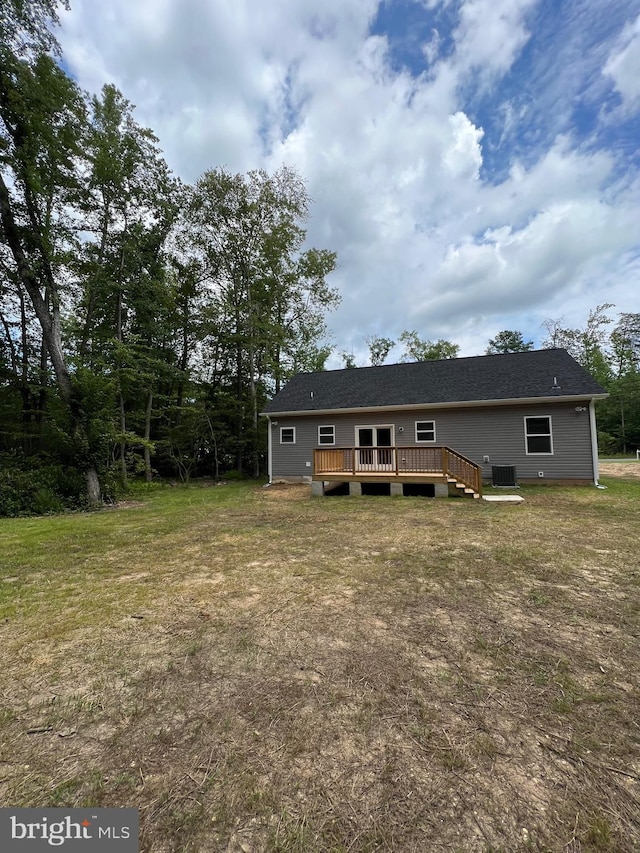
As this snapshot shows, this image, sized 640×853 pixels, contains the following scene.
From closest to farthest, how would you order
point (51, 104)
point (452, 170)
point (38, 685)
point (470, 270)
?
point (38, 685) < point (51, 104) < point (452, 170) < point (470, 270)

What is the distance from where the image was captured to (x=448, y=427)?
12.4m

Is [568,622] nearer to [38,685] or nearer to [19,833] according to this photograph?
[19,833]

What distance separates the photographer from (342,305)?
2227cm

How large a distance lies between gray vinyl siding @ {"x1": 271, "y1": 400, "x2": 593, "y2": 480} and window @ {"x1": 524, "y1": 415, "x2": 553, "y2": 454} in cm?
11

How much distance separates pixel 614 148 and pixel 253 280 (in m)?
14.4

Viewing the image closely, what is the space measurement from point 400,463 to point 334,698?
362 inches

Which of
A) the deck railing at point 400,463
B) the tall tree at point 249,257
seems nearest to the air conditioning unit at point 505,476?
the deck railing at point 400,463

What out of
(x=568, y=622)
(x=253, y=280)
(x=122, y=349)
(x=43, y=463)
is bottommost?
(x=568, y=622)

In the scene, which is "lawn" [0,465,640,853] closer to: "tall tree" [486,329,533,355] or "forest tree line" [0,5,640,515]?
"forest tree line" [0,5,640,515]

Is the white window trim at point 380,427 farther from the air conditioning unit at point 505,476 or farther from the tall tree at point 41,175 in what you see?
the tall tree at point 41,175

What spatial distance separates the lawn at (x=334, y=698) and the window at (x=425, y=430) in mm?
7843

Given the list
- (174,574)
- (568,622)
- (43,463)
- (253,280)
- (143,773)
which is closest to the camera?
(143,773)

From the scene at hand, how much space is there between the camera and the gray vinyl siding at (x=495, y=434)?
1110 cm

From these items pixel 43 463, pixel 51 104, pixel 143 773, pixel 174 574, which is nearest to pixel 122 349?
pixel 43 463
